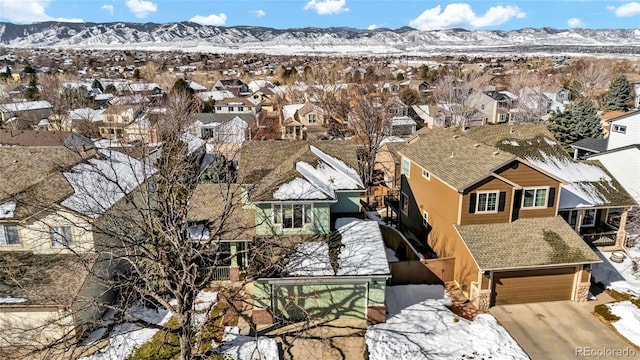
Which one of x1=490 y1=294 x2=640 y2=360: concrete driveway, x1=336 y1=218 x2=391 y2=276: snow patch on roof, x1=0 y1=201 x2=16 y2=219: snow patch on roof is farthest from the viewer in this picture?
x1=0 y1=201 x2=16 y2=219: snow patch on roof

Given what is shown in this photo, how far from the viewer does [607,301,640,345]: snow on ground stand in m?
18.4

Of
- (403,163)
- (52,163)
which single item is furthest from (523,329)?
(52,163)

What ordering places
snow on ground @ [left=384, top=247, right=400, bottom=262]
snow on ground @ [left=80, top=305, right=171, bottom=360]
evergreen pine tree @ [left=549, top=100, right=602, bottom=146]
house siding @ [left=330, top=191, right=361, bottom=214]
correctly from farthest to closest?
evergreen pine tree @ [left=549, top=100, right=602, bottom=146]
snow on ground @ [left=384, top=247, right=400, bottom=262]
house siding @ [left=330, top=191, right=361, bottom=214]
snow on ground @ [left=80, top=305, right=171, bottom=360]

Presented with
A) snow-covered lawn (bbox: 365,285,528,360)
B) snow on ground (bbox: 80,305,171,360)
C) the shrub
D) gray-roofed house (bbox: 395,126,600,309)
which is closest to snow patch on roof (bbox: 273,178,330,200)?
snow-covered lawn (bbox: 365,285,528,360)

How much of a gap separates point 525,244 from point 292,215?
11.5 m

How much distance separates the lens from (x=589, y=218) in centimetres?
2617

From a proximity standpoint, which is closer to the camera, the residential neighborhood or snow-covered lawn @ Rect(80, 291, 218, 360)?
the residential neighborhood

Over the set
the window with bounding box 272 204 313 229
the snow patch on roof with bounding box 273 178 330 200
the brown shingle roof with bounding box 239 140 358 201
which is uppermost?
the brown shingle roof with bounding box 239 140 358 201

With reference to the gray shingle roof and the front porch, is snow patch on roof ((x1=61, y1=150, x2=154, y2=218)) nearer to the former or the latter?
the front porch

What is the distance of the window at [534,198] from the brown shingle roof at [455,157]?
7.47 ft

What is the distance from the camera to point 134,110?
55.8 metres

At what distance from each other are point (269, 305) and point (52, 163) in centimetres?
1444

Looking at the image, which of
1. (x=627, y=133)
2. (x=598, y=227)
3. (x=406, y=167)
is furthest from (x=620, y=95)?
(x=406, y=167)

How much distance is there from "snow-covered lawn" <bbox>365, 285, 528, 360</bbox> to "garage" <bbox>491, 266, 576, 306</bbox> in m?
1.63
